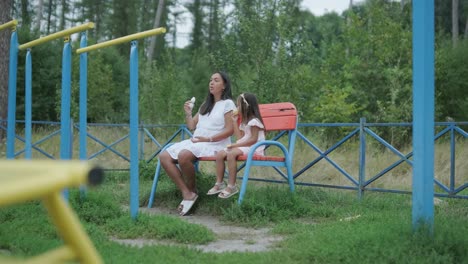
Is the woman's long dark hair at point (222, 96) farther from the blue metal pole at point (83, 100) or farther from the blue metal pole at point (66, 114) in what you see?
the blue metal pole at point (66, 114)

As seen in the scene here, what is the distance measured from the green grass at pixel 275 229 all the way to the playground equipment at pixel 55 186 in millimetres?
1835

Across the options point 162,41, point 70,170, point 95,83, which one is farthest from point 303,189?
point 162,41

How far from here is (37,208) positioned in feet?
16.1

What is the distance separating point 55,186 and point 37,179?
0.04 m

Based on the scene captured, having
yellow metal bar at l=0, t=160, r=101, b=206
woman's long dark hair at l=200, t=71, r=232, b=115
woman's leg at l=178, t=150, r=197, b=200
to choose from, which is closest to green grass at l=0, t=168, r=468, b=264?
woman's leg at l=178, t=150, r=197, b=200

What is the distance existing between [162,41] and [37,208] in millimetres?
26356

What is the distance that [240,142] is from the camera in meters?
5.60

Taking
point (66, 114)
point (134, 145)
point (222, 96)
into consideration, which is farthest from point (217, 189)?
point (66, 114)

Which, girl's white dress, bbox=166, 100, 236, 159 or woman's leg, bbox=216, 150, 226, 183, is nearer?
woman's leg, bbox=216, 150, 226, 183

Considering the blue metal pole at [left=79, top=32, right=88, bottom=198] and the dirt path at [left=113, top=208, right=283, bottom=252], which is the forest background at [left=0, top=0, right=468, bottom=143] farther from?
the dirt path at [left=113, top=208, right=283, bottom=252]

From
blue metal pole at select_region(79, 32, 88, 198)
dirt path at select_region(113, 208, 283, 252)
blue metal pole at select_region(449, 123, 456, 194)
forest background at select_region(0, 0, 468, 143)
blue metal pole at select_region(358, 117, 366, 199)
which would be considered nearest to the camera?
dirt path at select_region(113, 208, 283, 252)

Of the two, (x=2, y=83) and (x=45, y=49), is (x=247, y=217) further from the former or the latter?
(x=45, y=49)

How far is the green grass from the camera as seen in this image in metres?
3.37

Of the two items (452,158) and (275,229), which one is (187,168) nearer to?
(275,229)
